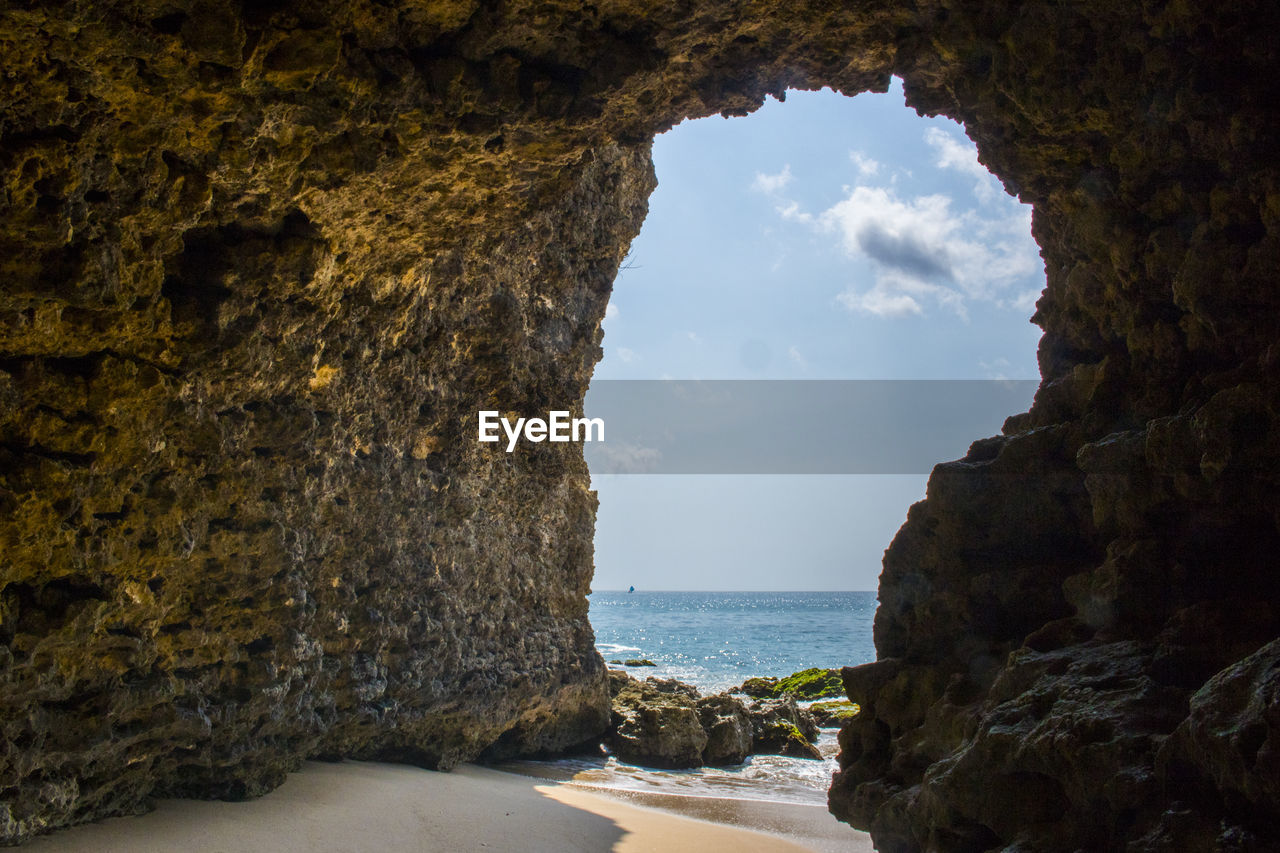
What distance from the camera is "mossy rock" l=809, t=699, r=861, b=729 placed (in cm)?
1905

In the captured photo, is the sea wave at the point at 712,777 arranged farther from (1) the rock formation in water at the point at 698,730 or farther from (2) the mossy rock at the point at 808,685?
(2) the mossy rock at the point at 808,685

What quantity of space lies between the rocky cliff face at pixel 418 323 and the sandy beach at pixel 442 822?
1.39 feet

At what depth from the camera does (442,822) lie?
7969mm

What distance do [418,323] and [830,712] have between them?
619 inches

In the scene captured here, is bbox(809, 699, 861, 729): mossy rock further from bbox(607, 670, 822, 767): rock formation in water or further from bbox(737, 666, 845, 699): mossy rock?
bbox(607, 670, 822, 767): rock formation in water

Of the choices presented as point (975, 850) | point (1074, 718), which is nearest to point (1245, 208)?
point (1074, 718)

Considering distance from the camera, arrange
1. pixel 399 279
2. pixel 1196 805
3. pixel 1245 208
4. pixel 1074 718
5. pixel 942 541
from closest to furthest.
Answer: pixel 1196 805
pixel 1074 718
pixel 1245 208
pixel 942 541
pixel 399 279

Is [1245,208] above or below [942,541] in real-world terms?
above

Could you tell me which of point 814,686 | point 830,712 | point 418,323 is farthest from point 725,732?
point 814,686

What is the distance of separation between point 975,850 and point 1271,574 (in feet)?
7.27

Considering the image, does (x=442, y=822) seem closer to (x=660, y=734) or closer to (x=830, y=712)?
(x=660, y=734)

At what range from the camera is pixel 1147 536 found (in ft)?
16.1

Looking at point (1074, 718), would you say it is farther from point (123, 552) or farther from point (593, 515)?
→ point (593, 515)

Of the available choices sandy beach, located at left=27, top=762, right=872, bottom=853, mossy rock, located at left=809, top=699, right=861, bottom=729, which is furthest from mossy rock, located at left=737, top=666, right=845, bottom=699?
sandy beach, located at left=27, top=762, right=872, bottom=853
